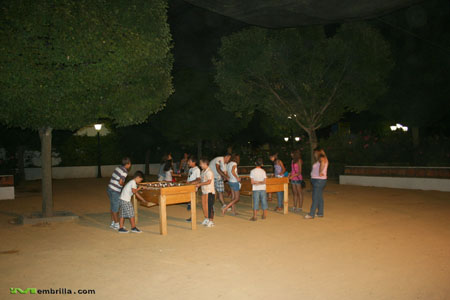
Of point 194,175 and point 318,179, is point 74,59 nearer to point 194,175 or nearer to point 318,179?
point 194,175

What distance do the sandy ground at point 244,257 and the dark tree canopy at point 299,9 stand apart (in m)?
5.22

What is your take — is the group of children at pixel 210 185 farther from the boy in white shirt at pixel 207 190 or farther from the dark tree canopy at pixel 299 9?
the dark tree canopy at pixel 299 9

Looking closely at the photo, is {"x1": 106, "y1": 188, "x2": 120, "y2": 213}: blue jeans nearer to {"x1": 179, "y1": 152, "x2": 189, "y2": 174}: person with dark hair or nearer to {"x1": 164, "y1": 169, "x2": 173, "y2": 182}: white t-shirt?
{"x1": 164, "y1": 169, "x2": 173, "y2": 182}: white t-shirt

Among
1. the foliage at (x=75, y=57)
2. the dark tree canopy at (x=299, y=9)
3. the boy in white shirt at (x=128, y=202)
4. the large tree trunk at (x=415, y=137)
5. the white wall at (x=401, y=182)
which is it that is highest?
the dark tree canopy at (x=299, y=9)

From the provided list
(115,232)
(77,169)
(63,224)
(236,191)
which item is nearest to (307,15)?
(236,191)

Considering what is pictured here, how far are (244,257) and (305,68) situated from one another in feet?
37.3

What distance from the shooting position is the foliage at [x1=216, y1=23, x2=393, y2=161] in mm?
16234

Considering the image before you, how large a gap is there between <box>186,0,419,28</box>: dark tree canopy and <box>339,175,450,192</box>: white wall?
871 cm

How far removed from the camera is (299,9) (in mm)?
9797

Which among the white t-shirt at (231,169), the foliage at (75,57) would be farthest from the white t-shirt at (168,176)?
the foliage at (75,57)

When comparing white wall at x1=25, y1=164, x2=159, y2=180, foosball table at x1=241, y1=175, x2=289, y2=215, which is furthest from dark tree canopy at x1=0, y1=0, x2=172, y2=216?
white wall at x1=25, y1=164, x2=159, y2=180

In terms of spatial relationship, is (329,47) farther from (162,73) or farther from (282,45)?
(162,73)

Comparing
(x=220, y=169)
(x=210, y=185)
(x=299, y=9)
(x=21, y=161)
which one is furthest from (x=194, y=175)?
(x=21, y=161)

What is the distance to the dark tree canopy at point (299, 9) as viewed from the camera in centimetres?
937
